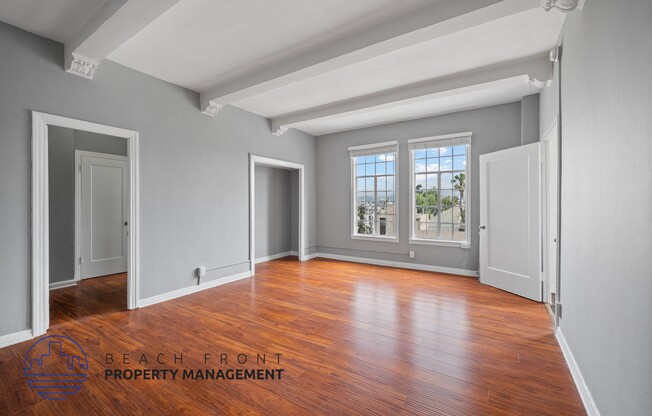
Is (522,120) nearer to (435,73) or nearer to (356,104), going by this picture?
(435,73)

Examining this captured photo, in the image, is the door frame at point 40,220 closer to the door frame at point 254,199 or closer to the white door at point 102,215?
the white door at point 102,215

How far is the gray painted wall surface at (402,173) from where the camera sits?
4.90m

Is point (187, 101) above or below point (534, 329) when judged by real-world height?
above

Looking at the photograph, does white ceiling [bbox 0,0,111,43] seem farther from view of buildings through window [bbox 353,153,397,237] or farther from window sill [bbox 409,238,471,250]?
window sill [bbox 409,238,471,250]

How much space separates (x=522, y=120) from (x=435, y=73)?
175 centimetres

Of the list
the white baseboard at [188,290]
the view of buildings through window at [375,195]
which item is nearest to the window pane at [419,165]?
the view of buildings through window at [375,195]

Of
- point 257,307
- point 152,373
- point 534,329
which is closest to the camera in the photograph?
point 152,373

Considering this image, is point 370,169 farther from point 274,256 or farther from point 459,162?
point 274,256

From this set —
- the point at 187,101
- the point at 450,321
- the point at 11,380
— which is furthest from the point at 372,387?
the point at 187,101

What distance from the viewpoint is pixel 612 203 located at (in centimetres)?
152

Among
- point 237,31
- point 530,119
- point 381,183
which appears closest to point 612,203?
point 237,31

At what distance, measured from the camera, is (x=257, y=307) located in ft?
11.9

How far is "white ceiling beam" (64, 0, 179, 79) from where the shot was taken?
7.18ft

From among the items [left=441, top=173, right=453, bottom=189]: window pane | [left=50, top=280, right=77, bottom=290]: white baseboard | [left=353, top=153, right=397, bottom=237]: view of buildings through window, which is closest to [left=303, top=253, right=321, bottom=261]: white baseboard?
[left=353, top=153, right=397, bottom=237]: view of buildings through window
